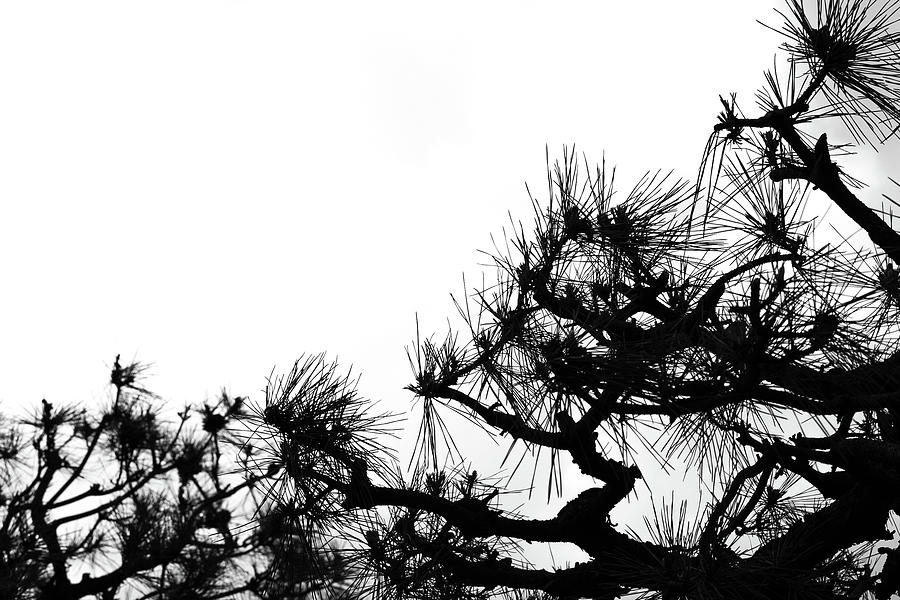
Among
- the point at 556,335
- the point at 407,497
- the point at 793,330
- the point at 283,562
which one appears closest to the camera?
the point at 793,330

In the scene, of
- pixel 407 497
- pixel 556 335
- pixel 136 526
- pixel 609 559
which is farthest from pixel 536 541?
pixel 136 526

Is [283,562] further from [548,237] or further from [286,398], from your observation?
[548,237]

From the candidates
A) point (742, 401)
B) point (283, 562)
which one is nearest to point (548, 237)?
point (742, 401)

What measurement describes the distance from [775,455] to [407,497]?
0.64m

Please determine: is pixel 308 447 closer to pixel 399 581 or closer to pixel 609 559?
pixel 399 581

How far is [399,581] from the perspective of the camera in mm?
1216

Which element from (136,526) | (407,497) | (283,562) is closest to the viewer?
(407,497)

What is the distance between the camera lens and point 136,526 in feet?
8.88

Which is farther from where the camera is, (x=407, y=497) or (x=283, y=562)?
(x=283, y=562)

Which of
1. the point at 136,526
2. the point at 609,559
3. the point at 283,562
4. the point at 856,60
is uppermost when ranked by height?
the point at 136,526

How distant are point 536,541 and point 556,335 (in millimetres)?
388

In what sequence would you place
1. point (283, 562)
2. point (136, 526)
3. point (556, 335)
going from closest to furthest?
1. point (556, 335)
2. point (283, 562)
3. point (136, 526)

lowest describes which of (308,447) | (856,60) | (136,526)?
(308,447)

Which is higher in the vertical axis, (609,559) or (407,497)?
(407,497)
